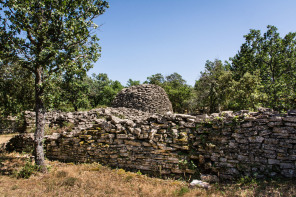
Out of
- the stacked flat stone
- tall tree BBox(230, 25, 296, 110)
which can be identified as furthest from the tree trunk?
tall tree BBox(230, 25, 296, 110)

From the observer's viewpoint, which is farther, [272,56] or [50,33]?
[272,56]

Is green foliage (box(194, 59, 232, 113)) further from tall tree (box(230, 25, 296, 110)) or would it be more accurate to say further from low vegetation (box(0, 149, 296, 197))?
low vegetation (box(0, 149, 296, 197))

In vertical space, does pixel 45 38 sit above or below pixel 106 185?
above

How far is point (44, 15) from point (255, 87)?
1442cm

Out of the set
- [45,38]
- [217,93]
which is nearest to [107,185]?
[45,38]

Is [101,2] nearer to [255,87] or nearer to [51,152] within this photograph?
[51,152]

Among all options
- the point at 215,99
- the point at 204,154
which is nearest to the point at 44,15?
the point at 204,154

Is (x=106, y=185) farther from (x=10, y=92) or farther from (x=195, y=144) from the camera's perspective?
(x=10, y=92)

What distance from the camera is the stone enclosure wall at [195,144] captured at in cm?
519

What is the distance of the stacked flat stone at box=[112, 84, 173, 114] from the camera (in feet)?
54.3

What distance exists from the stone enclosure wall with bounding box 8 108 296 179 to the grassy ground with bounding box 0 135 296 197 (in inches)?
18.3

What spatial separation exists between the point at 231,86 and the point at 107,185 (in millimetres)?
15375

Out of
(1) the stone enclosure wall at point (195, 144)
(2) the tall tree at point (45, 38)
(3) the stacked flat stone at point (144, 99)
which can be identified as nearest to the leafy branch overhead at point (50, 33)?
(2) the tall tree at point (45, 38)

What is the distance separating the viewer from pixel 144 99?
1683 centimetres
